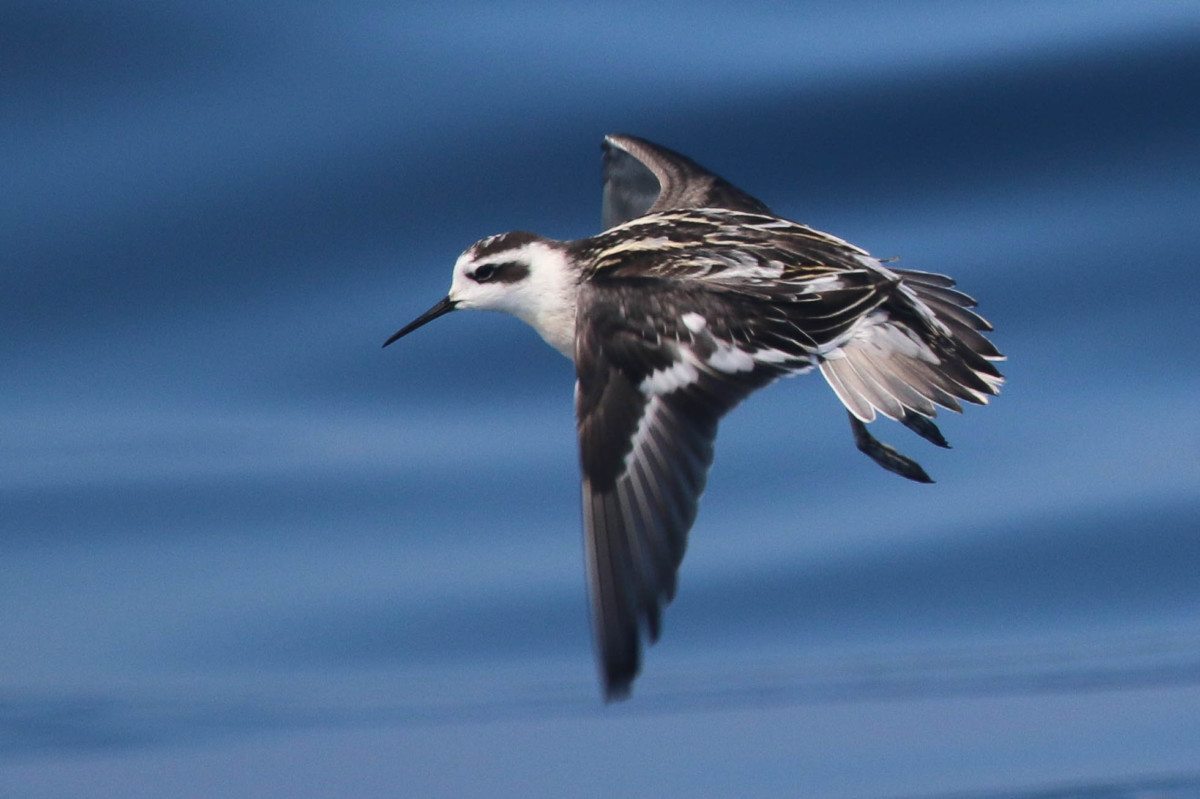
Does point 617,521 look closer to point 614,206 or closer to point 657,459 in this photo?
point 657,459

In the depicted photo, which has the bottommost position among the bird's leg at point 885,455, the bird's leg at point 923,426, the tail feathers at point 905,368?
the bird's leg at point 885,455

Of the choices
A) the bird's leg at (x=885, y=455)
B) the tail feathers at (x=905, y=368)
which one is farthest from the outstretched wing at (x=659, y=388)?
the bird's leg at (x=885, y=455)

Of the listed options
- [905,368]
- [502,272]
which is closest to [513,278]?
[502,272]

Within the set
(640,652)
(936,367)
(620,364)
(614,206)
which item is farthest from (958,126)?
(640,652)

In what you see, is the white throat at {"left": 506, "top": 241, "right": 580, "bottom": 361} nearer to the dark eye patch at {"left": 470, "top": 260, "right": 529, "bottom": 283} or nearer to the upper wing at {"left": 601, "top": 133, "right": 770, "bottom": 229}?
the dark eye patch at {"left": 470, "top": 260, "right": 529, "bottom": 283}

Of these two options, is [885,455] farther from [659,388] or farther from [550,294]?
[659,388]

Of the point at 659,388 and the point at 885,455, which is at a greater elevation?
the point at 659,388

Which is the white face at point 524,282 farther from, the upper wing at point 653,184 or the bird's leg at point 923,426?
the bird's leg at point 923,426
